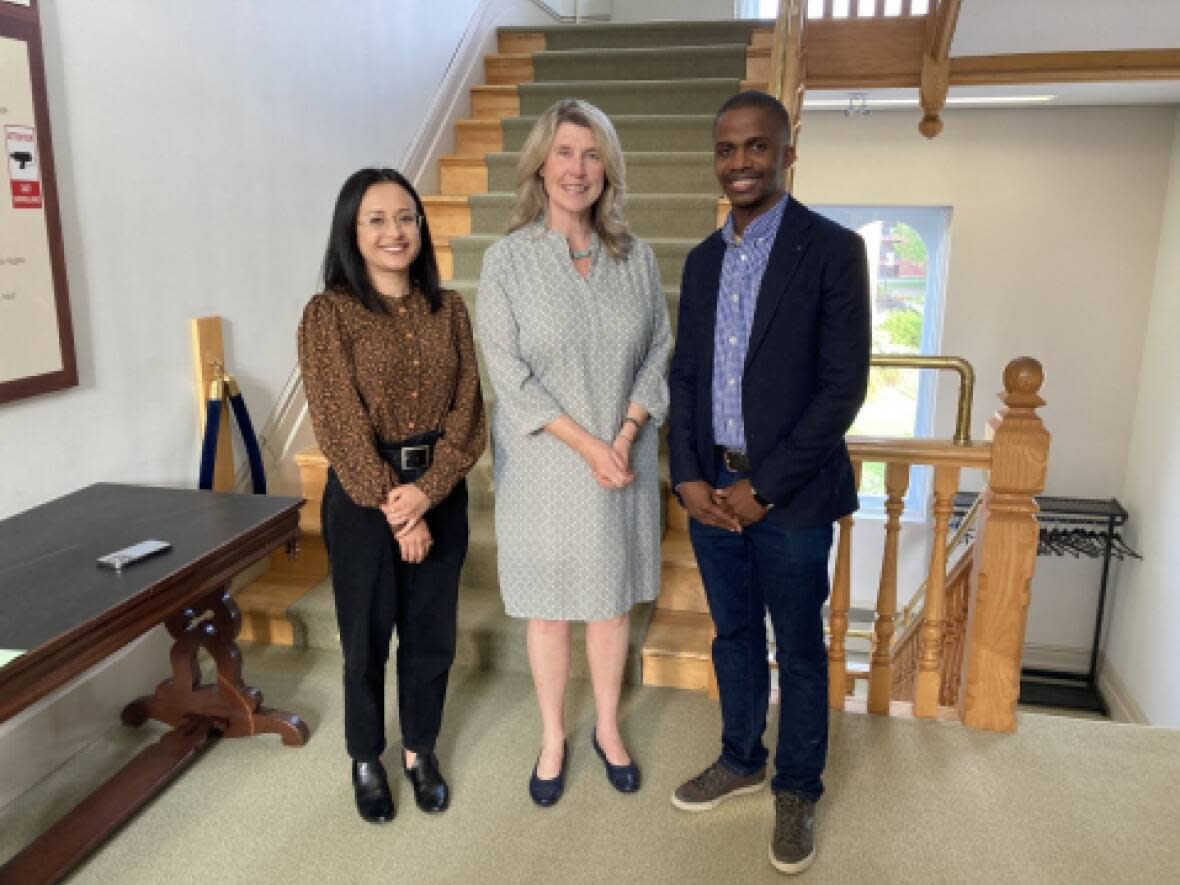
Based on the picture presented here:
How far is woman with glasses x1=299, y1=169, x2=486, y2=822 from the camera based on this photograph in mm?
1670

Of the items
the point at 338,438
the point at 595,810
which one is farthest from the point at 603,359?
the point at 595,810

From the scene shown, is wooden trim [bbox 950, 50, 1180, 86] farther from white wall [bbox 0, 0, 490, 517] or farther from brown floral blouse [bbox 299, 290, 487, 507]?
brown floral blouse [bbox 299, 290, 487, 507]

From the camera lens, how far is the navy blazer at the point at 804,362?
5.05ft

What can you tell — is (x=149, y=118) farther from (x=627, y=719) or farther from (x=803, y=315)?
(x=627, y=719)

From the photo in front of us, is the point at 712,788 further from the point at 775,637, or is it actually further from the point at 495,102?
the point at 495,102

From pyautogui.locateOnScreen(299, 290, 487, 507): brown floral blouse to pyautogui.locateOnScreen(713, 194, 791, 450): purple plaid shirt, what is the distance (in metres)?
0.52

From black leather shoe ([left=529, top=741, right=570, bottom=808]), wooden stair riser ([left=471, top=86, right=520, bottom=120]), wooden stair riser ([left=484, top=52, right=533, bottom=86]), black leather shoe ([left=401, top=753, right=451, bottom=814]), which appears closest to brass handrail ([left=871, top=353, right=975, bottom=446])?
black leather shoe ([left=529, top=741, right=570, bottom=808])

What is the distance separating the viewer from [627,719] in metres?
2.29

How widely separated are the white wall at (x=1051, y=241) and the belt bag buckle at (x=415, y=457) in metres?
5.11

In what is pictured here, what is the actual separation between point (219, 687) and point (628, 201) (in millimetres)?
2265

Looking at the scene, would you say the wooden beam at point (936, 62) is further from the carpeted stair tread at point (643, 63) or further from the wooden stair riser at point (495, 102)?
the wooden stair riser at point (495, 102)

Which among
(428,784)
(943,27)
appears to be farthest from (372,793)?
(943,27)

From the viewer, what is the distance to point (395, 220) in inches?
65.7

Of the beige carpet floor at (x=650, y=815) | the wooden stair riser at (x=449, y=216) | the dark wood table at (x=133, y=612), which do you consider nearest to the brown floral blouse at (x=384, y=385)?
the dark wood table at (x=133, y=612)
